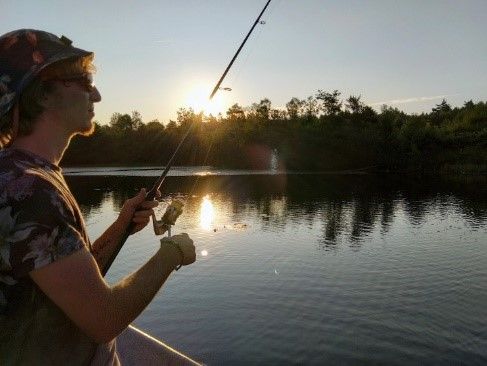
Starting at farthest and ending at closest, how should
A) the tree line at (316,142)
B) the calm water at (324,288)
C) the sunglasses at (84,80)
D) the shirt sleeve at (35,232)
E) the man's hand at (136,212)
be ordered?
the tree line at (316,142) < the calm water at (324,288) < the man's hand at (136,212) < the sunglasses at (84,80) < the shirt sleeve at (35,232)

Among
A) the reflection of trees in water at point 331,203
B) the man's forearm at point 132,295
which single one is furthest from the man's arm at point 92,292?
the reflection of trees in water at point 331,203

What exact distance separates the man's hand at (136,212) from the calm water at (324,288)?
36.9 feet

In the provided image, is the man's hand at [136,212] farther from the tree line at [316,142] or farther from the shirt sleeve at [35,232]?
the tree line at [316,142]

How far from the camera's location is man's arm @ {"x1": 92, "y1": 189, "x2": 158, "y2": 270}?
9.92ft

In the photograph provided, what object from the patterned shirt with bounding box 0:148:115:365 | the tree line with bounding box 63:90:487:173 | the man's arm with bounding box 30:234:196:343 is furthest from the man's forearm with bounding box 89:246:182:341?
the tree line with bounding box 63:90:487:173

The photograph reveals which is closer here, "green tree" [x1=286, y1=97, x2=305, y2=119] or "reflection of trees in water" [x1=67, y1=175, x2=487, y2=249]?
"reflection of trees in water" [x1=67, y1=175, x2=487, y2=249]

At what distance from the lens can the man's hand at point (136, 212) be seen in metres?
3.28

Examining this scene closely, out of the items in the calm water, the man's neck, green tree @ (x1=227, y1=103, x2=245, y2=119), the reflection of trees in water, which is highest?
green tree @ (x1=227, y1=103, x2=245, y2=119)

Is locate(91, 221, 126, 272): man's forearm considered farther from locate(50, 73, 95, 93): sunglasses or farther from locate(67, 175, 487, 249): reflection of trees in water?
locate(67, 175, 487, 249): reflection of trees in water

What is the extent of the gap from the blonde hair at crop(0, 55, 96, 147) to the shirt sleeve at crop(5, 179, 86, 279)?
362 mm

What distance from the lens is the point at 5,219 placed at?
5.84 ft

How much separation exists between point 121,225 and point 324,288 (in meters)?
18.8

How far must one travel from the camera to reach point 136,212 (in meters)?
3.35

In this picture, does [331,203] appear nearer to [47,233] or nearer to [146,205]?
[146,205]
